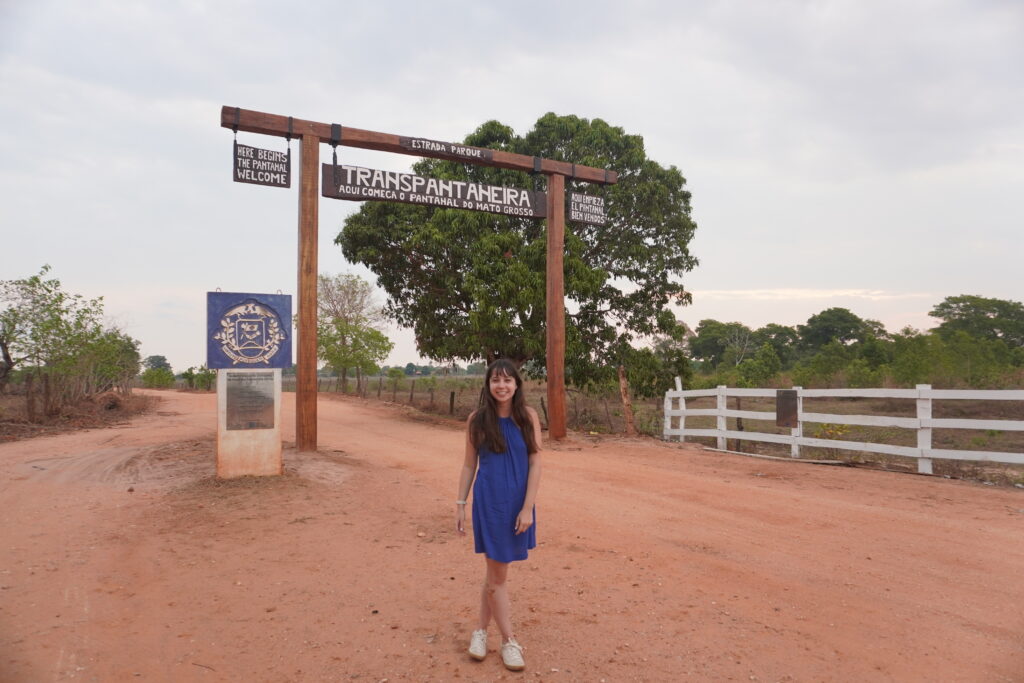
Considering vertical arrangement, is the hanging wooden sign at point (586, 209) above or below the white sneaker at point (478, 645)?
above

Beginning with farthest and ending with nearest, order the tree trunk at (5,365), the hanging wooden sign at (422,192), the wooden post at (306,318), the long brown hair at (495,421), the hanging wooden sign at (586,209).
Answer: the tree trunk at (5,365)
the hanging wooden sign at (586,209)
the hanging wooden sign at (422,192)
the wooden post at (306,318)
the long brown hair at (495,421)

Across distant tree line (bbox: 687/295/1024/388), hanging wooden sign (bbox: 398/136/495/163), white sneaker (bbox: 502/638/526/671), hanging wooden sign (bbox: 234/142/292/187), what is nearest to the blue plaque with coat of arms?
hanging wooden sign (bbox: 234/142/292/187)

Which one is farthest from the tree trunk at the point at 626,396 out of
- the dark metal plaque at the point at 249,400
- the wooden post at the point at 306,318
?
the dark metal plaque at the point at 249,400

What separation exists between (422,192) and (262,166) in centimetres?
267

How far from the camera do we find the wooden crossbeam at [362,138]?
357 inches

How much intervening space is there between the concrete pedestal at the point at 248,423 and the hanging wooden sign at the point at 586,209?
718 cm

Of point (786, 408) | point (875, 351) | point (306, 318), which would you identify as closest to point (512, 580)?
point (306, 318)

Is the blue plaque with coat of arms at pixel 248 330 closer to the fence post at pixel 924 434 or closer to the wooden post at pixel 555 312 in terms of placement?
the wooden post at pixel 555 312

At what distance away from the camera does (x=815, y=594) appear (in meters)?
4.06

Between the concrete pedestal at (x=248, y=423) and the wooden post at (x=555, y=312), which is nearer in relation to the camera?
the concrete pedestal at (x=248, y=423)

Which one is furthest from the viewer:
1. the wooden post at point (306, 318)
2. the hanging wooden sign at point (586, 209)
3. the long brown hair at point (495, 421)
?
the hanging wooden sign at point (586, 209)

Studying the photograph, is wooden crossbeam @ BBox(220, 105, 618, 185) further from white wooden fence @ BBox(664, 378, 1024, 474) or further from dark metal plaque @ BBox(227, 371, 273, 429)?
white wooden fence @ BBox(664, 378, 1024, 474)

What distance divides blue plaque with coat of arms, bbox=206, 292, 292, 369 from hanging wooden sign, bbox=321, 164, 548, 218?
10.6 ft

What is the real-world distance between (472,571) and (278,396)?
3.83 meters
